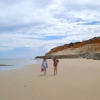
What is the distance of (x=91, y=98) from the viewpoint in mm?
6586

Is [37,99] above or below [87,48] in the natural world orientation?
below

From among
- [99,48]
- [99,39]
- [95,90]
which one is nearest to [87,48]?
[99,48]

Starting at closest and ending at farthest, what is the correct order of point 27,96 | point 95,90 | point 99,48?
point 27,96, point 95,90, point 99,48

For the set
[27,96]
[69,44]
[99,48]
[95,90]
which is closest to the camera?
[27,96]

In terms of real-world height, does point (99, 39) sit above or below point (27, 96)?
above

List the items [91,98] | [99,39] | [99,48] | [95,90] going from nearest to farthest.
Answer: [91,98] → [95,90] → [99,48] → [99,39]

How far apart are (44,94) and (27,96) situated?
67 cm

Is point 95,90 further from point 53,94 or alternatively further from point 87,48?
point 87,48

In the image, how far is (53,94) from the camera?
7379 millimetres

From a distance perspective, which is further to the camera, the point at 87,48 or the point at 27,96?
the point at 87,48

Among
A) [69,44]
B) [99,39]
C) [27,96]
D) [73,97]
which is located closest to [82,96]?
[73,97]

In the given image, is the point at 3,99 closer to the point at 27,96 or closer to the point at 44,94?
the point at 27,96

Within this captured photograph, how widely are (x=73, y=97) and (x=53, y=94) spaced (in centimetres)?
90

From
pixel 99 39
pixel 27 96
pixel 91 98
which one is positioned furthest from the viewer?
pixel 99 39
